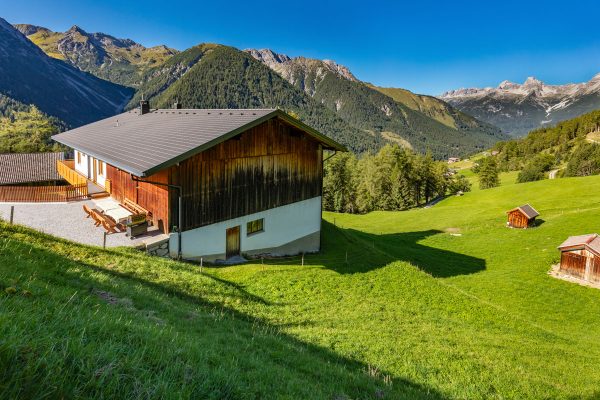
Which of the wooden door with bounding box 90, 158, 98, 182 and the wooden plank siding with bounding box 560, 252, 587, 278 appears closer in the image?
the wooden plank siding with bounding box 560, 252, 587, 278

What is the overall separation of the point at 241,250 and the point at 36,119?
3138 inches

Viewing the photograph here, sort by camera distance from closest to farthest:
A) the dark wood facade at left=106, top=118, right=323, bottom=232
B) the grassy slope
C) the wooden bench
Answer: the grassy slope < the dark wood facade at left=106, top=118, right=323, bottom=232 < the wooden bench

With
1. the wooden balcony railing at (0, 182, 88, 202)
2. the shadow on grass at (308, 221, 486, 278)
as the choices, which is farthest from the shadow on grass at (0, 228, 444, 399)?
the wooden balcony railing at (0, 182, 88, 202)

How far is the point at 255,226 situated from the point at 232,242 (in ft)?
6.70

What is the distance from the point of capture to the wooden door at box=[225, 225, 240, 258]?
19970 millimetres

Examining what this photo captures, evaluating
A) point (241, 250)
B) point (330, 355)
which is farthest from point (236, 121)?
point (330, 355)

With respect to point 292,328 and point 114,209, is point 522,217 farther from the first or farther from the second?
point 114,209

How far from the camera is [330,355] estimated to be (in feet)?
29.7

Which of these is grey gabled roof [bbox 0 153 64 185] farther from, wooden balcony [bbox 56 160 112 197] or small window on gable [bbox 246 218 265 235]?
small window on gable [bbox 246 218 265 235]

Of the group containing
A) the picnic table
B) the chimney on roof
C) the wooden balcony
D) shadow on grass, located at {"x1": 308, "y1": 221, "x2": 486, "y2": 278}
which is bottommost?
shadow on grass, located at {"x1": 308, "y1": 221, "x2": 486, "y2": 278}

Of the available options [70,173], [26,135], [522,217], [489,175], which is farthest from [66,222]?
[489,175]

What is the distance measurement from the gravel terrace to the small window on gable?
5.34 meters

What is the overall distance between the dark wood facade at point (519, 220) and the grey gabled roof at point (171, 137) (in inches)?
1139

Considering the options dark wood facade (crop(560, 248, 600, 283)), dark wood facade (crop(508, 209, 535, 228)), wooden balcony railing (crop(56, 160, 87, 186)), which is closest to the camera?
dark wood facade (crop(560, 248, 600, 283))
